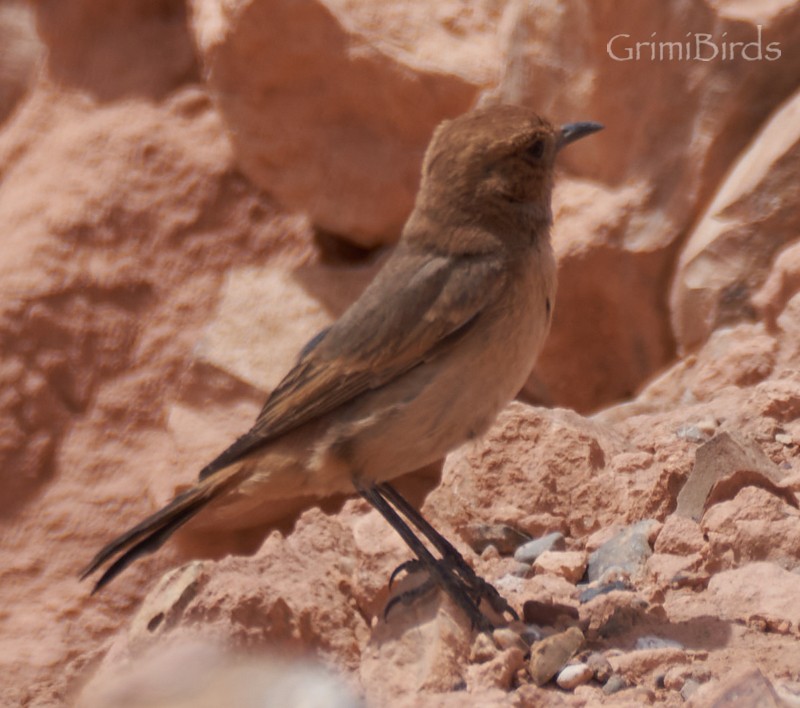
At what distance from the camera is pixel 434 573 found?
13.1ft

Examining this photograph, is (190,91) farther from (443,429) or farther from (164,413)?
(443,429)

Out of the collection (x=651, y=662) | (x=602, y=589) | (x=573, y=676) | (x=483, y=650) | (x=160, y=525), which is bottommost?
(x=651, y=662)

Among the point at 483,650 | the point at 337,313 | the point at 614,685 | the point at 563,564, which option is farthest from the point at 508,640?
the point at 337,313

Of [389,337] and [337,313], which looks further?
[337,313]

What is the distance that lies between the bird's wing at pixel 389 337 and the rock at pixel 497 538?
703 millimetres

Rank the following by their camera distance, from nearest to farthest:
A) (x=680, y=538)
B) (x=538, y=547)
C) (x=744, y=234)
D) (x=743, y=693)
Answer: (x=743, y=693) < (x=680, y=538) < (x=538, y=547) < (x=744, y=234)

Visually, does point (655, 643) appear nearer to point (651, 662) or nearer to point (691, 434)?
point (651, 662)

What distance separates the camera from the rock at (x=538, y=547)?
4488 mm

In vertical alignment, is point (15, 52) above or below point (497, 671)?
above

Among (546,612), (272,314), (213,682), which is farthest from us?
(272,314)

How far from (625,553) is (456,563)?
1.82ft

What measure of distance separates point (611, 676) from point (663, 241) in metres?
3.61

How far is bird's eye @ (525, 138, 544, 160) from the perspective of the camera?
15.0 ft

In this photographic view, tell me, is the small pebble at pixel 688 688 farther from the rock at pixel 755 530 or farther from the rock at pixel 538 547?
the rock at pixel 538 547
